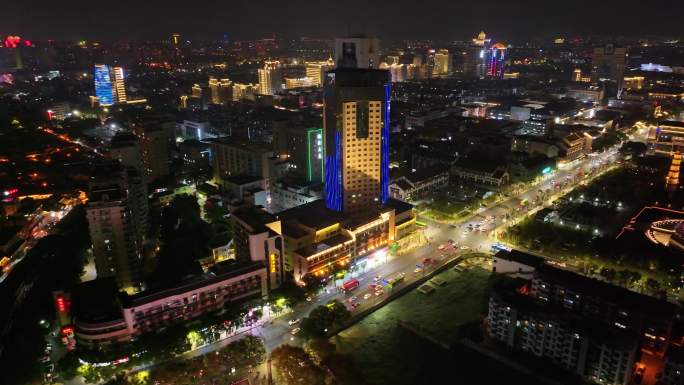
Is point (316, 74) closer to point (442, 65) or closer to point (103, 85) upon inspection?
point (442, 65)

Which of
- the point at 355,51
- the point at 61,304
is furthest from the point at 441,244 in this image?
the point at 61,304

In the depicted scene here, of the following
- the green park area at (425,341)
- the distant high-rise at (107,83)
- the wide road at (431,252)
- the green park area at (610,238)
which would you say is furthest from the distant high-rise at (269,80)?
the green park area at (425,341)

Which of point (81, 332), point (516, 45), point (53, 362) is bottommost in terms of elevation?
point (53, 362)

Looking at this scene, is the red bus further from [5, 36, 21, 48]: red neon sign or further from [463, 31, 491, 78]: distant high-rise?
[5, 36, 21, 48]: red neon sign

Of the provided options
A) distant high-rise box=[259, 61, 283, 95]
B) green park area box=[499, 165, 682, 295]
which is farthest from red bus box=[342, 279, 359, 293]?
distant high-rise box=[259, 61, 283, 95]

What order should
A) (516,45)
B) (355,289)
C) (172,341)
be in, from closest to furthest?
(172,341)
(355,289)
(516,45)

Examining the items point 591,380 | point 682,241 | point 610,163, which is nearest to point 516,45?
point 610,163

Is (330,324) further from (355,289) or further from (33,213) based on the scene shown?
(33,213)
